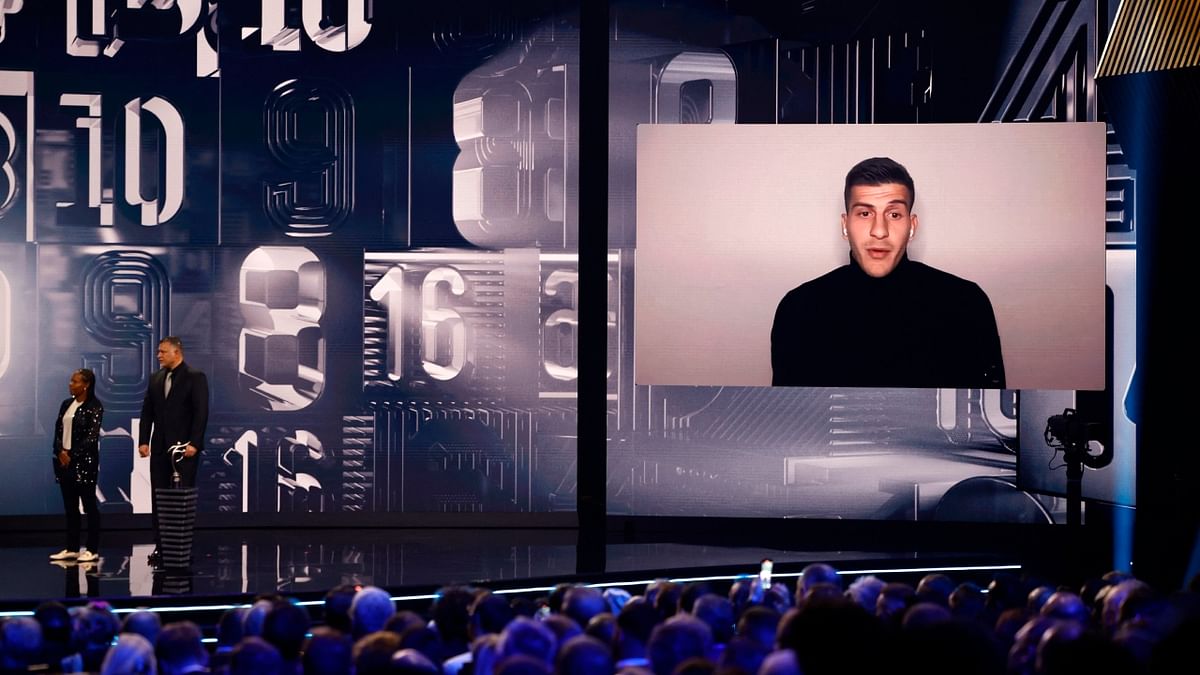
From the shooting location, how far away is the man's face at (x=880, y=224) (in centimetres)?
839

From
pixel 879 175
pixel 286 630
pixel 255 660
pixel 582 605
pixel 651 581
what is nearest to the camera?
pixel 255 660

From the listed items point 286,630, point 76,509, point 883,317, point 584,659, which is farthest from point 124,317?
point 584,659

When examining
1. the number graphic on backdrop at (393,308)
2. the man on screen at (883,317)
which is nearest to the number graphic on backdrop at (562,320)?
the number graphic on backdrop at (393,308)

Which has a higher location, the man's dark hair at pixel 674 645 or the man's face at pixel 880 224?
the man's face at pixel 880 224

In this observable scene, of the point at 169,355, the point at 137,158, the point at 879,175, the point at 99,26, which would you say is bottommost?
the point at 169,355

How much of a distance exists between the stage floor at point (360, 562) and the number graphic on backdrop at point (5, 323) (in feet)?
3.75

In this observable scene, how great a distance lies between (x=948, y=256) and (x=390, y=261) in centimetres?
365

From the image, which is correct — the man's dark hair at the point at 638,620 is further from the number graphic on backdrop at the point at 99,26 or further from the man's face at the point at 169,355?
the number graphic on backdrop at the point at 99,26

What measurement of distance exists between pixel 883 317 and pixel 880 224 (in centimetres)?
60

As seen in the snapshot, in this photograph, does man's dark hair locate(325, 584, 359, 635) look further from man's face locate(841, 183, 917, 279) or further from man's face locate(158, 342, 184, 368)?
man's face locate(841, 183, 917, 279)

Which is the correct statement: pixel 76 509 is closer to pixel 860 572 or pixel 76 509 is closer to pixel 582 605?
pixel 860 572

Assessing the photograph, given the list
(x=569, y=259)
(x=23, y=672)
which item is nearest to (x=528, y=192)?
(x=569, y=259)

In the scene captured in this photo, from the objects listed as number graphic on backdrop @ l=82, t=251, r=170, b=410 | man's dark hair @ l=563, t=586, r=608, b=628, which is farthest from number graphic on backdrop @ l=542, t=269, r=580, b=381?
man's dark hair @ l=563, t=586, r=608, b=628

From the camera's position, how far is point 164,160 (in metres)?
8.53
